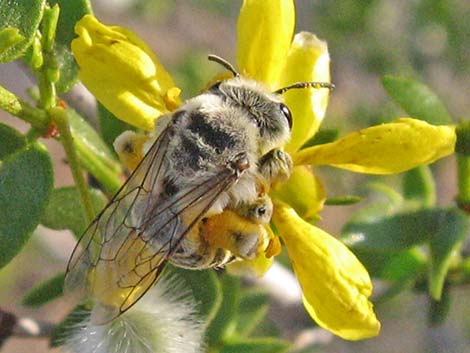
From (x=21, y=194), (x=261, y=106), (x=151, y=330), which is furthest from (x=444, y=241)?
(x=21, y=194)

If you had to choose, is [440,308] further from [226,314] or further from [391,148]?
[391,148]

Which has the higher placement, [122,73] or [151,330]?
[122,73]

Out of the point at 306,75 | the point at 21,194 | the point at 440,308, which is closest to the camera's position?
the point at 21,194

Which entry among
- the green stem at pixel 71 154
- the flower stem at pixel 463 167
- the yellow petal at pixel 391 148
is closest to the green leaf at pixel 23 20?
the green stem at pixel 71 154

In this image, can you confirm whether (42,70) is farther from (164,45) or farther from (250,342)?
(164,45)

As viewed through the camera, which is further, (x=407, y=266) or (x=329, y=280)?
(x=407, y=266)

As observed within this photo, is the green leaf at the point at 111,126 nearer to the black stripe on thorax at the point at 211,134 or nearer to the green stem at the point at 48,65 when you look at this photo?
the green stem at the point at 48,65

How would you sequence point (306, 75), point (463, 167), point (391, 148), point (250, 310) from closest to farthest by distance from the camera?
point (391, 148), point (306, 75), point (463, 167), point (250, 310)
